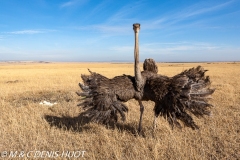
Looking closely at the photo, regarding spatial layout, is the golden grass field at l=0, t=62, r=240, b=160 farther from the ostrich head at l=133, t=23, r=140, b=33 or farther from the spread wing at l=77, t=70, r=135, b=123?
the ostrich head at l=133, t=23, r=140, b=33

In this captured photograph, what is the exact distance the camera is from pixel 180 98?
18.3 ft

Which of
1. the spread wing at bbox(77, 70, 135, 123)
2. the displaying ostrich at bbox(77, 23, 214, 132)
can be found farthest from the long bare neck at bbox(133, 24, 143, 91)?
the spread wing at bbox(77, 70, 135, 123)

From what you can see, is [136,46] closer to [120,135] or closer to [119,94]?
[119,94]

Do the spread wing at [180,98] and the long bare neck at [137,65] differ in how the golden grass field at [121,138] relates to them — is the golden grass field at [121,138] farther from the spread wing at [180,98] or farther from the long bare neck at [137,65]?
the long bare neck at [137,65]

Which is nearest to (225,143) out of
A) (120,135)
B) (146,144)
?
(146,144)

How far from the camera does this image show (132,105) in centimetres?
1038

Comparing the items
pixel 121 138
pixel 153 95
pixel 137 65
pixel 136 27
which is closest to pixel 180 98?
pixel 153 95

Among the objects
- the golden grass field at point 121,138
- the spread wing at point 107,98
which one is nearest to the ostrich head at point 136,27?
the spread wing at point 107,98

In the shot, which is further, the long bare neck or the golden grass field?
the long bare neck

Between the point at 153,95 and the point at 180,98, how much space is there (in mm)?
623

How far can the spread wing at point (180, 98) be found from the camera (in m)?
5.56

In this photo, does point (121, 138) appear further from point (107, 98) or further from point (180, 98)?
point (180, 98)

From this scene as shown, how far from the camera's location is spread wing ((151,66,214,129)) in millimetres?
5562

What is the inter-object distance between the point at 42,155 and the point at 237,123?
5.65 metres
